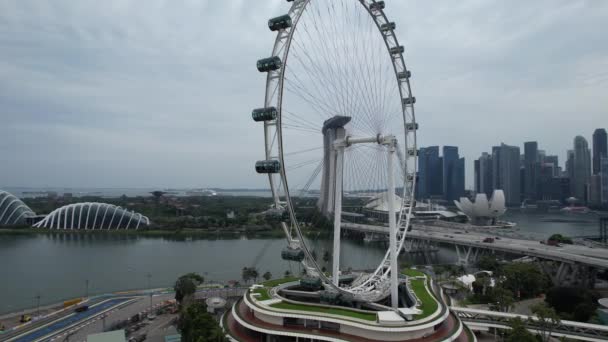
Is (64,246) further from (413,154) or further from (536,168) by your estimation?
(536,168)

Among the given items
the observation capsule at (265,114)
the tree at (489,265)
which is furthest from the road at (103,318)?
the tree at (489,265)

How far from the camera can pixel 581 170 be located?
10388 centimetres

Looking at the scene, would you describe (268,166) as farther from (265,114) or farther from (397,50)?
(397,50)

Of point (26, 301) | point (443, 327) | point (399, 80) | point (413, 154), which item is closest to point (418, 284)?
point (443, 327)

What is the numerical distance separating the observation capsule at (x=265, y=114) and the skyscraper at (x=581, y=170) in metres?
113

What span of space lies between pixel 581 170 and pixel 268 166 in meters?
117

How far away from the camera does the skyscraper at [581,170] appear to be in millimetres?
101938

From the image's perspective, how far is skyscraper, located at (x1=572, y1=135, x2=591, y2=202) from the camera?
101938mm

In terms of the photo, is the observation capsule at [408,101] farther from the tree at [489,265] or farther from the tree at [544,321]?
the tree at [489,265]

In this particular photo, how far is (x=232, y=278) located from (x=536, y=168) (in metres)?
103

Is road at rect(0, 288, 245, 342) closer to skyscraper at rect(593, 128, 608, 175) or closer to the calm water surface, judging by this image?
the calm water surface

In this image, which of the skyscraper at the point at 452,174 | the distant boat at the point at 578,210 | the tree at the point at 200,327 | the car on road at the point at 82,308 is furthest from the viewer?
the skyscraper at the point at 452,174

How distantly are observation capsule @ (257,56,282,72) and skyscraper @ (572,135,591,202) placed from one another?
11253cm

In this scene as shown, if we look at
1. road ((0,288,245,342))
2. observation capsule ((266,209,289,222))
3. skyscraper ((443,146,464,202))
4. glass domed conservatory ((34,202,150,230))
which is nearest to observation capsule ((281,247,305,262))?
observation capsule ((266,209,289,222))
